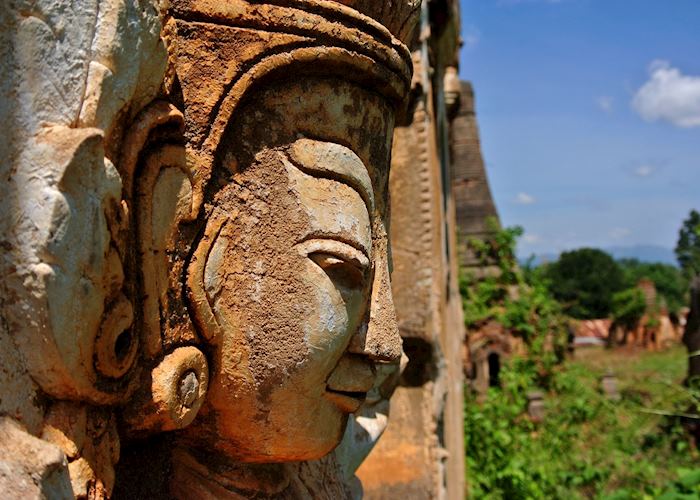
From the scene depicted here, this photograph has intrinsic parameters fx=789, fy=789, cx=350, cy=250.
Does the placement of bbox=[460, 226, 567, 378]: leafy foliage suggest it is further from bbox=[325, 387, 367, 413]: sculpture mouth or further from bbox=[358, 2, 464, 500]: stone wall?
bbox=[325, 387, 367, 413]: sculpture mouth

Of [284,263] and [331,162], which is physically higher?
[331,162]

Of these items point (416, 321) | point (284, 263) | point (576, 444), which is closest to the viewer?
point (284, 263)

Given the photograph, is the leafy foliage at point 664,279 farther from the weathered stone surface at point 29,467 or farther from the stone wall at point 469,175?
the weathered stone surface at point 29,467

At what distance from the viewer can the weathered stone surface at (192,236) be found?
0.84 meters

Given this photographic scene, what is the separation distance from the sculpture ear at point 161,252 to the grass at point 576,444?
4177 mm

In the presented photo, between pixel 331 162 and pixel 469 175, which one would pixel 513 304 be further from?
pixel 331 162

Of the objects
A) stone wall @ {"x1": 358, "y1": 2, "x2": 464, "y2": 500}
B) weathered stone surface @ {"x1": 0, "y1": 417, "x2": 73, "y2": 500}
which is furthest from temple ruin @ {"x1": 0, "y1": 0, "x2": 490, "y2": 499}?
stone wall @ {"x1": 358, "y1": 2, "x2": 464, "y2": 500}

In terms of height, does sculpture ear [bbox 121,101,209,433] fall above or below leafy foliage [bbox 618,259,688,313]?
below

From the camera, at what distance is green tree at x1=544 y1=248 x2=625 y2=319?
93.4ft

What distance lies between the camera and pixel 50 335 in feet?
2.77

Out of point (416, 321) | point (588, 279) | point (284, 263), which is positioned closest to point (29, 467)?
point (284, 263)

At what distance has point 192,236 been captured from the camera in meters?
1.08

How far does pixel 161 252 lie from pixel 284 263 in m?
0.19

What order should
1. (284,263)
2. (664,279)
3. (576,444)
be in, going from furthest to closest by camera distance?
(664,279) < (576,444) < (284,263)
